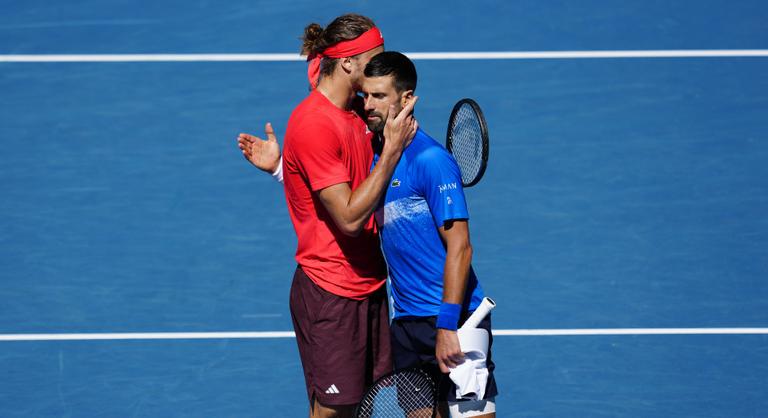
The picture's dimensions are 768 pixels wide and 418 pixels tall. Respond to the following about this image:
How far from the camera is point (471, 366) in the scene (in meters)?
4.43

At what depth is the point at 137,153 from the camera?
27.2 ft

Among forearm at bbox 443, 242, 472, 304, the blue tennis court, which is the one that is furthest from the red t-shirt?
the blue tennis court

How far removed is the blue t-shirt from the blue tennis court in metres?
1.83

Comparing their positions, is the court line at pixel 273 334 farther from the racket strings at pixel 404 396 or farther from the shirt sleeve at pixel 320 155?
the shirt sleeve at pixel 320 155

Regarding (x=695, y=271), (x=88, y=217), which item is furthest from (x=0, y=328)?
(x=695, y=271)

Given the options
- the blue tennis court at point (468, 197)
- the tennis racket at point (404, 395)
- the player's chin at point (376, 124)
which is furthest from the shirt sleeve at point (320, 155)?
the blue tennis court at point (468, 197)

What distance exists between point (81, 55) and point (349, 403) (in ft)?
18.4

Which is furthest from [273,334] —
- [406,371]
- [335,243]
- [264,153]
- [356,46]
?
[356,46]

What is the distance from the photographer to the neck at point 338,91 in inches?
184

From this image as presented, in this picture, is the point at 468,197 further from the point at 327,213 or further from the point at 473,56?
the point at 327,213

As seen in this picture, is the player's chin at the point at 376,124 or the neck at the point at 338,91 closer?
the player's chin at the point at 376,124

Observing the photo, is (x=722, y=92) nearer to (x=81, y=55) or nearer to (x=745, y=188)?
(x=745, y=188)

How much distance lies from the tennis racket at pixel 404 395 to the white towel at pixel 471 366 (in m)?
0.08

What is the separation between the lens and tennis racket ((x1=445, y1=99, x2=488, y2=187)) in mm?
4531
